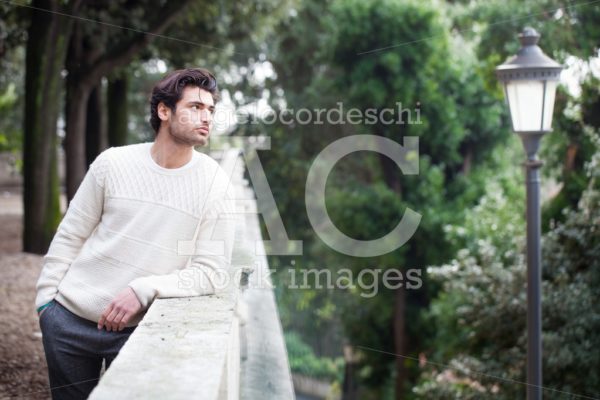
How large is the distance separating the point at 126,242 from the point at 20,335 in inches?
137

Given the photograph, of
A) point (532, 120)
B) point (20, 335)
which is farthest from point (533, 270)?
point (20, 335)

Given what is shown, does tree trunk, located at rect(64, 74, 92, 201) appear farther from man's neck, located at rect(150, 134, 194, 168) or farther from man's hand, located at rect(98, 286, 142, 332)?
man's hand, located at rect(98, 286, 142, 332)

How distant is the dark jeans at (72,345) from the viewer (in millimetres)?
3074

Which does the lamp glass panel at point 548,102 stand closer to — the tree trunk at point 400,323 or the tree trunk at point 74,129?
the tree trunk at point 74,129

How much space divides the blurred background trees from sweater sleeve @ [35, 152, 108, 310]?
500 centimetres

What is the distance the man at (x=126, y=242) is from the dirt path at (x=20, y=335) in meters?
1.77

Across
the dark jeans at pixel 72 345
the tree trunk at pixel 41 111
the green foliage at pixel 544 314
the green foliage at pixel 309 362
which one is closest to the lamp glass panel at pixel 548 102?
the green foliage at pixel 544 314

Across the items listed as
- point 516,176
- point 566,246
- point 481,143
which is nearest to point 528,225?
point 566,246

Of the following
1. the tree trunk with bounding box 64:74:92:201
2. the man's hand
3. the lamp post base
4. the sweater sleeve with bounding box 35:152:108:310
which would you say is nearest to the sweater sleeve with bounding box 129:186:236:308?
the man's hand

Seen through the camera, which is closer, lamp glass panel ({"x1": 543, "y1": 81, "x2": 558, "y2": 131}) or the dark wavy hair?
the dark wavy hair

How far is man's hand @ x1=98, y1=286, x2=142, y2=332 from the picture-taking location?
296 centimetres

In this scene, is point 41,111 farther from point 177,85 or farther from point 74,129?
point 177,85

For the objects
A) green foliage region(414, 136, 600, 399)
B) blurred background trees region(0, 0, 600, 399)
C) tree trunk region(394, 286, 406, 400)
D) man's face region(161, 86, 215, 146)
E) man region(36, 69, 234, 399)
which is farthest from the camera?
tree trunk region(394, 286, 406, 400)

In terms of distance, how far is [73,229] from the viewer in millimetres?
3145
